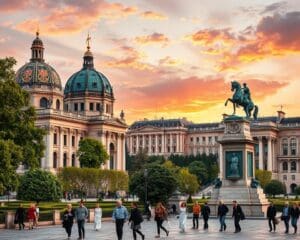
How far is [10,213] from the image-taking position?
4216cm

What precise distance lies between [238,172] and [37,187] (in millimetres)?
34778

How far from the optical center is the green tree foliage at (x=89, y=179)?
102 meters

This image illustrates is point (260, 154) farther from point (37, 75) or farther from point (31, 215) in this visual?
point (31, 215)

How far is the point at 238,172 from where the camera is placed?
5147cm

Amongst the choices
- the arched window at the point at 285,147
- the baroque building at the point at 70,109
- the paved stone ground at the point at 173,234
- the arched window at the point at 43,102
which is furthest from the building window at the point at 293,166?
the paved stone ground at the point at 173,234

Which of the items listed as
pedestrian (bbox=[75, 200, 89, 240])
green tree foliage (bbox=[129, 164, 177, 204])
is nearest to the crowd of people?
pedestrian (bbox=[75, 200, 89, 240])

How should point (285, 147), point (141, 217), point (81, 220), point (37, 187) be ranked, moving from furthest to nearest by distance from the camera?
point (285, 147) < point (37, 187) < point (81, 220) < point (141, 217)

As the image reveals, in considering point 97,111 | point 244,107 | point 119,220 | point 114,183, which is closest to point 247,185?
point 244,107

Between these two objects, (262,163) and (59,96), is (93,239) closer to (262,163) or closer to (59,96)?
(59,96)

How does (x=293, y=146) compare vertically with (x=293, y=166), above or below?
above

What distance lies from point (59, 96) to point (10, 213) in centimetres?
10633

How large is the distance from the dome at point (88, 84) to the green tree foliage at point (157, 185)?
320 ft

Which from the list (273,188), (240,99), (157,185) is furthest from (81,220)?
(273,188)

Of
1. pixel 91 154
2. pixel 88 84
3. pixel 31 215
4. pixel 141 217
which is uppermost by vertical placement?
pixel 88 84
